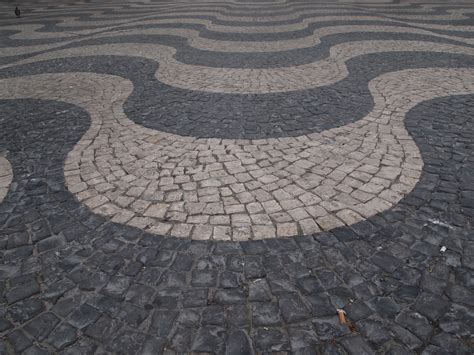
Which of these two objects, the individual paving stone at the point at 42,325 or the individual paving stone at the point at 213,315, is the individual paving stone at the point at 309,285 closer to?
Answer: the individual paving stone at the point at 213,315

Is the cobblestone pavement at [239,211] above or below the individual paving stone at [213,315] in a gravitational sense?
above

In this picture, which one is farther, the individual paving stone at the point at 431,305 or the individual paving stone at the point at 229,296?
the individual paving stone at the point at 229,296

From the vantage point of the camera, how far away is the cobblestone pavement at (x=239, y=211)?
2.75 m

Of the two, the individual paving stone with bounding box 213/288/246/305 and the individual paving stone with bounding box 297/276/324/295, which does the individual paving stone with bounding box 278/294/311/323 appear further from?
the individual paving stone with bounding box 213/288/246/305

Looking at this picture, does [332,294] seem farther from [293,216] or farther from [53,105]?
[53,105]

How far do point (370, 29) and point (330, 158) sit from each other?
11.6 meters

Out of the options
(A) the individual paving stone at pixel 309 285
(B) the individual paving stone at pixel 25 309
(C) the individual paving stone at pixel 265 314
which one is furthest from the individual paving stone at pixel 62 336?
(A) the individual paving stone at pixel 309 285

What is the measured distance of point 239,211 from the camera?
401cm

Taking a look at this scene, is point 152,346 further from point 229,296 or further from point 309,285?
point 309,285

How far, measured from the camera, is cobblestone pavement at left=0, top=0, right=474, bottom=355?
9.04 ft

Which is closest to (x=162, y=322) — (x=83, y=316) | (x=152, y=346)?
(x=152, y=346)

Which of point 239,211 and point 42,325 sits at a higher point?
point 239,211

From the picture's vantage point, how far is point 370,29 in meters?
14.2

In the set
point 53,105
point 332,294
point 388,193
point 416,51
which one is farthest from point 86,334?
point 416,51
